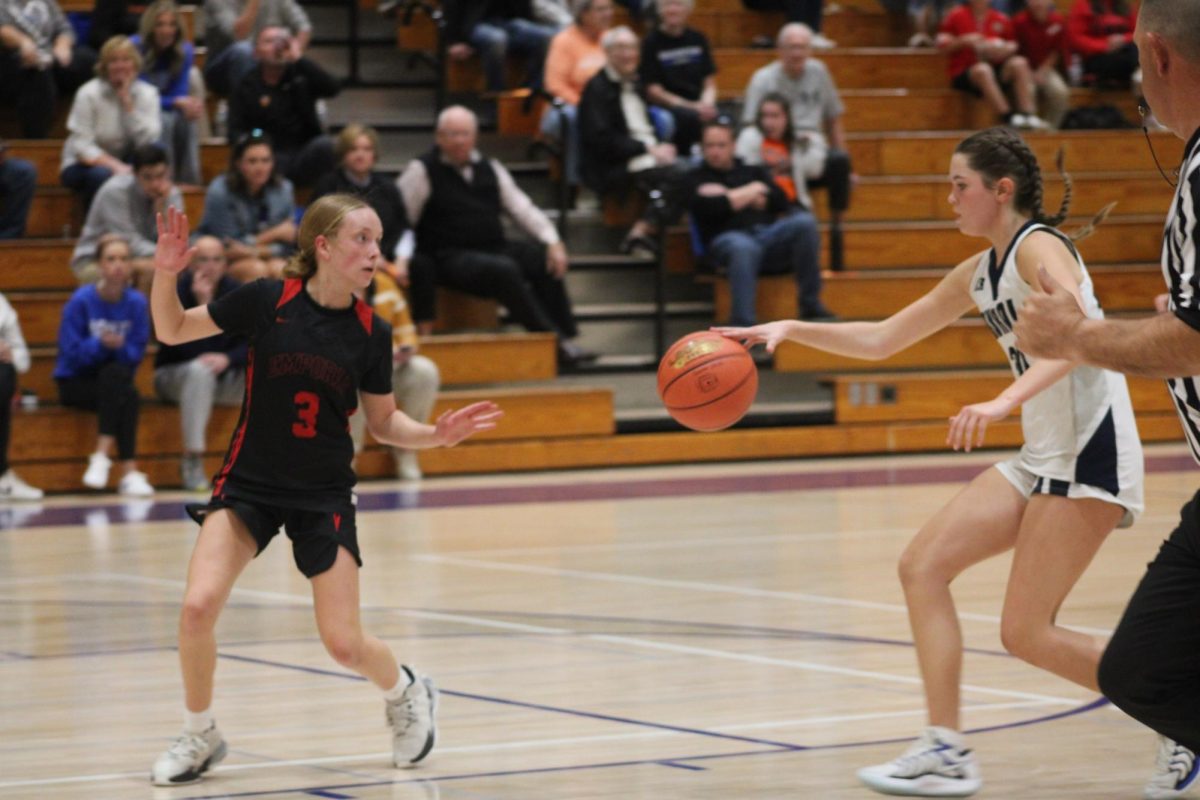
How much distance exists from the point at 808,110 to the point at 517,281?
2.93 m

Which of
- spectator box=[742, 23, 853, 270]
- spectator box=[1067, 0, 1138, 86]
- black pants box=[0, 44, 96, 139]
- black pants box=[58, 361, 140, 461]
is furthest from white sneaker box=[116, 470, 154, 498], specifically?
spectator box=[1067, 0, 1138, 86]

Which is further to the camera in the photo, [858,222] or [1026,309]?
[858,222]

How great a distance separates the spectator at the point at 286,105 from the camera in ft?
42.7

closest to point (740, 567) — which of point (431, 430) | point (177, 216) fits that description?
point (431, 430)

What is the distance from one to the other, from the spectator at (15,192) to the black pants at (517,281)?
8.77ft

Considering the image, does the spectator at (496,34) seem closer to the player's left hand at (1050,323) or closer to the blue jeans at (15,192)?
the blue jeans at (15,192)

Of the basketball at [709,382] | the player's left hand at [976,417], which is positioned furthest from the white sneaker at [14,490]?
the player's left hand at [976,417]

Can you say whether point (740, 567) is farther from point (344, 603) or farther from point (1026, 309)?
point (1026, 309)

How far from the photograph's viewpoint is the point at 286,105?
1311 cm

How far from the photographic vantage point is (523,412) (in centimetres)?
1247

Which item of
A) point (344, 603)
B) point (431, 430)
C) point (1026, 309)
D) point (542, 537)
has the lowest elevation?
point (542, 537)

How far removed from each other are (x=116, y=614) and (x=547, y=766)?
10.3ft

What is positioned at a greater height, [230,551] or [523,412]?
[230,551]

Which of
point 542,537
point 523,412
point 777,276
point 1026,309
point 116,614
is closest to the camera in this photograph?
point 1026,309
